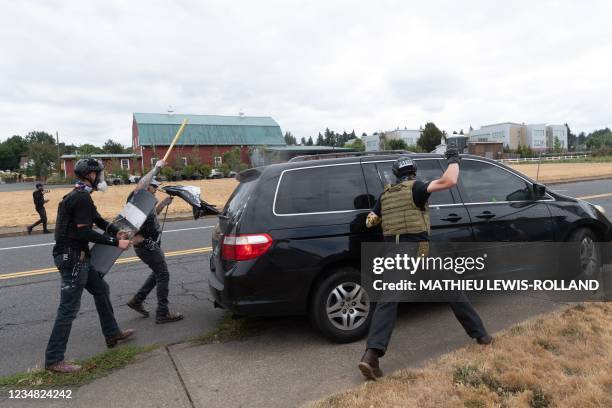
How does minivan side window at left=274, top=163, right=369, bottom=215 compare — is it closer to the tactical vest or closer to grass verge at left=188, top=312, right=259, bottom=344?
the tactical vest

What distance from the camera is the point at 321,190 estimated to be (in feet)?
13.7

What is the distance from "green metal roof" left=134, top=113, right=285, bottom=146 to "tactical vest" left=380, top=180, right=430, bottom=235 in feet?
195

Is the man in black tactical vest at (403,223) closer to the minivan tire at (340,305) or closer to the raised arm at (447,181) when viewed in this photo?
the raised arm at (447,181)

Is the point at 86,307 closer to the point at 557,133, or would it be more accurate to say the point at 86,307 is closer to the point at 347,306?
the point at 347,306

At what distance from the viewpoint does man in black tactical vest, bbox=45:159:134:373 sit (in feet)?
12.2

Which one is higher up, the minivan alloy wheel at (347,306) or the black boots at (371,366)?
the minivan alloy wheel at (347,306)

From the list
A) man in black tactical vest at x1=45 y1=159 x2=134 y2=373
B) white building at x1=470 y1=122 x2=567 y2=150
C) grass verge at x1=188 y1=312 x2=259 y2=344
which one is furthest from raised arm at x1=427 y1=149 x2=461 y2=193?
white building at x1=470 y1=122 x2=567 y2=150

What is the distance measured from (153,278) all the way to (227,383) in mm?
2207

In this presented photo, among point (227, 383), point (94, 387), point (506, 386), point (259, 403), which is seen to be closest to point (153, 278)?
point (94, 387)

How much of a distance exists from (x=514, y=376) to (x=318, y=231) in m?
1.92

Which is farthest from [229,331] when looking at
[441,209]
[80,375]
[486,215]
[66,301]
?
[486,215]

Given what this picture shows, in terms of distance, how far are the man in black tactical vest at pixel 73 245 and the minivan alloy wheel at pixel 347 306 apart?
1995 mm

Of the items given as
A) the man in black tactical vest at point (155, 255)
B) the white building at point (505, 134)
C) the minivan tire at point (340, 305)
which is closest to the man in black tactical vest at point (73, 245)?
the man in black tactical vest at point (155, 255)

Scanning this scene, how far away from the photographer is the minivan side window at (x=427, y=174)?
14.5ft
